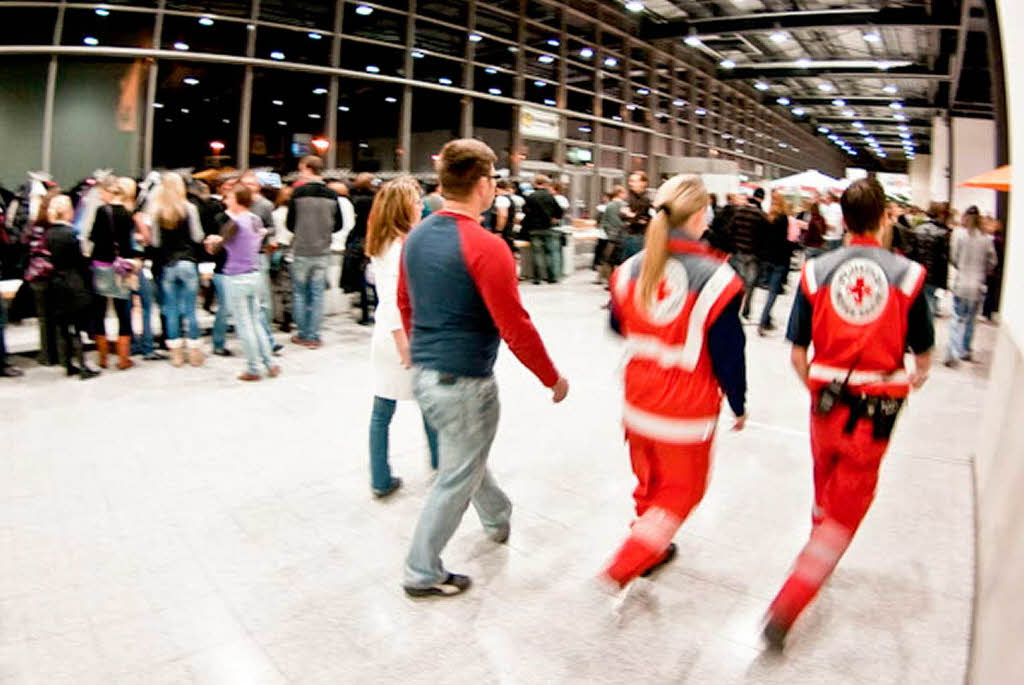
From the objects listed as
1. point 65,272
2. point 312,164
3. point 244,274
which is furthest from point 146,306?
point 312,164

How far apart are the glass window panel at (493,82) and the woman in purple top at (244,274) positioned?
Answer: 9.50 m

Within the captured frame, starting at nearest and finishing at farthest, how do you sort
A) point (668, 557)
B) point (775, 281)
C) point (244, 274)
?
point (668, 557)
point (244, 274)
point (775, 281)

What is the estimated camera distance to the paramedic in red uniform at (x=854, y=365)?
7.86 ft

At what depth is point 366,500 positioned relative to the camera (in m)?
3.61

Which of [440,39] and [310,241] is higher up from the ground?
[440,39]

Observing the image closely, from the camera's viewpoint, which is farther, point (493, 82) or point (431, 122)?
point (493, 82)

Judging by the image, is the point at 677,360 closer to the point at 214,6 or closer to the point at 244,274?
the point at 244,274

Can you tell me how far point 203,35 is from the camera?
10.3 metres

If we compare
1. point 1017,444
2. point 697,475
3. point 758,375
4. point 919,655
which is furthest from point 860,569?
point 758,375

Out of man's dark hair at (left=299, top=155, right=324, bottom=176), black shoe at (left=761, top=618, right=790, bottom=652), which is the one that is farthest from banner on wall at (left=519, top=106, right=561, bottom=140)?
black shoe at (left=761, top=618, right=790, bottom=652)

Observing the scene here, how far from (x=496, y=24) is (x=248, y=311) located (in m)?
11.2

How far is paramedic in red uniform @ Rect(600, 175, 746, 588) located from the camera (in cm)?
232

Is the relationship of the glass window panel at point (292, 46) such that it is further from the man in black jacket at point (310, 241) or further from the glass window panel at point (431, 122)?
the man in black jacket at point (310, 241)

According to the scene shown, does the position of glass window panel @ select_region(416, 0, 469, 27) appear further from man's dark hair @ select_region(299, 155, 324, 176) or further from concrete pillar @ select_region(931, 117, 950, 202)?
concrete pillar @ select_region(931, 117, 950, 202)
